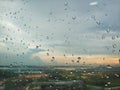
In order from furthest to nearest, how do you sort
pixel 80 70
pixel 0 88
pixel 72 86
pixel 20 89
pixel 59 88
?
pixel 80 70 → pixel 72 86 → pixel 59 88 → pixel 20 89 → pixel 0 88

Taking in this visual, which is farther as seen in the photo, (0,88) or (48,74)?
(48,74)

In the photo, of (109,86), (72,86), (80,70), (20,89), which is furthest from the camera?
(80,70)

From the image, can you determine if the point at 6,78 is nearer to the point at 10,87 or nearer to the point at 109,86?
the point at 10,87

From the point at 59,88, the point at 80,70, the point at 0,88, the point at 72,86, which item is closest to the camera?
the point at 0,88

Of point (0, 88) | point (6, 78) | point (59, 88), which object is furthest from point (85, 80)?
point (0, 88)

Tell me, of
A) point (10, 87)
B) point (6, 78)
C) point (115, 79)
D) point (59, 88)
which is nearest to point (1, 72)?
point (6, 78)

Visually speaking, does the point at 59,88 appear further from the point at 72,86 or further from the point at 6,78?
the point at 6,78

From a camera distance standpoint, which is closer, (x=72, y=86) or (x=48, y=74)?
(x=72, y=86)
